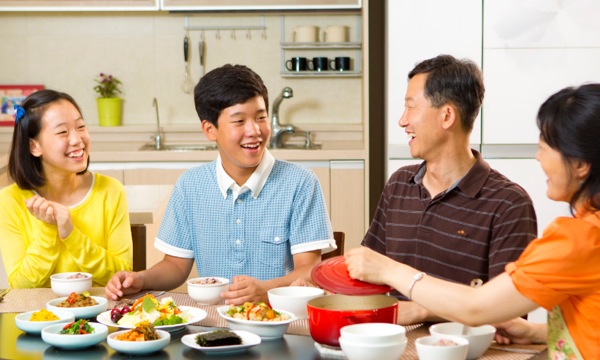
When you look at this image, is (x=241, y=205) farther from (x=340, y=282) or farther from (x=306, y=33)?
(x=306, y=33)

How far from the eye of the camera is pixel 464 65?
2305 mm

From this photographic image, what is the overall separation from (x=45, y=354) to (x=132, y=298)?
0.46 m

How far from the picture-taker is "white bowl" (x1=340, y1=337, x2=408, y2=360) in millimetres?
1560

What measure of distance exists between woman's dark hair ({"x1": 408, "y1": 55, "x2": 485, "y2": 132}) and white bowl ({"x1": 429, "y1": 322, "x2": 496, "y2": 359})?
2.44 ft

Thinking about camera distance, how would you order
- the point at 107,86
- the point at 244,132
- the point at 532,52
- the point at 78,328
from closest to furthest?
1. the point at 78,328
2. the point at 244,132
3. the point at 532,52
4. the point at 107,86

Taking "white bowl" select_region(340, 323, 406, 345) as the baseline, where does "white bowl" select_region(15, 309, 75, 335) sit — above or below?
below

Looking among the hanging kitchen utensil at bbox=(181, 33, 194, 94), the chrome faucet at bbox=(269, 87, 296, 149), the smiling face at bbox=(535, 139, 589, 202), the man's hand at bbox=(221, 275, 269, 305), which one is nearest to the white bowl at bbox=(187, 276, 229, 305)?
the man's hand at bbox=(221, 275, 269, 305)

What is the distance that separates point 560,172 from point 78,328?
964mm

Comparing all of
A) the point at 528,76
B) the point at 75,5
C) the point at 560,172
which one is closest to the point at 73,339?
the point at 560,172

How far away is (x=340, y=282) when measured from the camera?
1.73 metres

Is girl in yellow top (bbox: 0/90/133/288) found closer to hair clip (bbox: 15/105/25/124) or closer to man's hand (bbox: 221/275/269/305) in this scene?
hair clip (bbox: 15/105/25/124)

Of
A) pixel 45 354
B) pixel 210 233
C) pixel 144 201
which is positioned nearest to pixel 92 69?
pixel 144 201

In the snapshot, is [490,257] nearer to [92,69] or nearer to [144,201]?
[144,201]

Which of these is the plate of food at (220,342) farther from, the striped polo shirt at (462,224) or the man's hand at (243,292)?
the striped polo shirt at (462,224)
